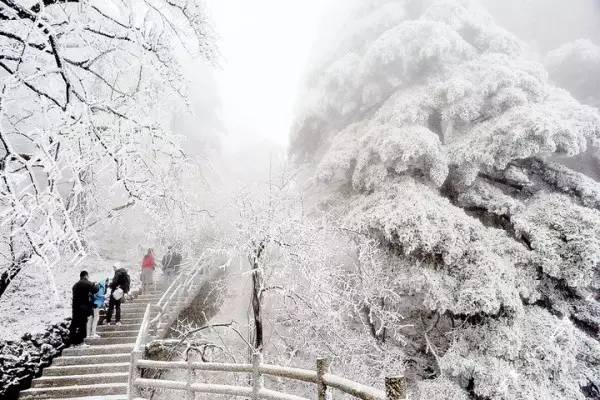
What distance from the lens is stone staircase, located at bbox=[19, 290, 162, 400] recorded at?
726 cm

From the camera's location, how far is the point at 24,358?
880 cm

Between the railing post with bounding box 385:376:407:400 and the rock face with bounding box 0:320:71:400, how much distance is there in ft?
29.3

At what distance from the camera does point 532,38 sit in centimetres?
1934

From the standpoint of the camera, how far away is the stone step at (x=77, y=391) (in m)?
7.20

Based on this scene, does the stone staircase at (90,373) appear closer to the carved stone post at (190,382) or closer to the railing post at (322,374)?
the carved stone post at (190,382)

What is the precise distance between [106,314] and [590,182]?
1391 centimetres

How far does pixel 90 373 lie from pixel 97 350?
2.72ft

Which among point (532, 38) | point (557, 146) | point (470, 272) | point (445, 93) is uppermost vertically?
point (532, 38)

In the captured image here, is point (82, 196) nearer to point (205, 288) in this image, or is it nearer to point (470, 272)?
point (470, 272)

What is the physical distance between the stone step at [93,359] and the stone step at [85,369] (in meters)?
0.19

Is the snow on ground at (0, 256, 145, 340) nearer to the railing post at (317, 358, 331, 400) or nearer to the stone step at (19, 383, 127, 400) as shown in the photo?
the stone step at (19, 383, 127, 400)

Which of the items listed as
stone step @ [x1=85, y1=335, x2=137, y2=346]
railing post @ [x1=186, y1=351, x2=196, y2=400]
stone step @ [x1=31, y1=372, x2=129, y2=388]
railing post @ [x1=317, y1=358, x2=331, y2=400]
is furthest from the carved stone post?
stone step @ [x1=85, y1=335, x2=137, y2=346]

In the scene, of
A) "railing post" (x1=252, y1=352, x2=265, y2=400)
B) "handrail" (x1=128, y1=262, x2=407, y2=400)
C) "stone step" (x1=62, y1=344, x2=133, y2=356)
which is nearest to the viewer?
"handrail" (x1=128, y1=262, x2=407, y2=400)

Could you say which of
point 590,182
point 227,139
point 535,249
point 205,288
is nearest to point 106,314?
point 205,288
